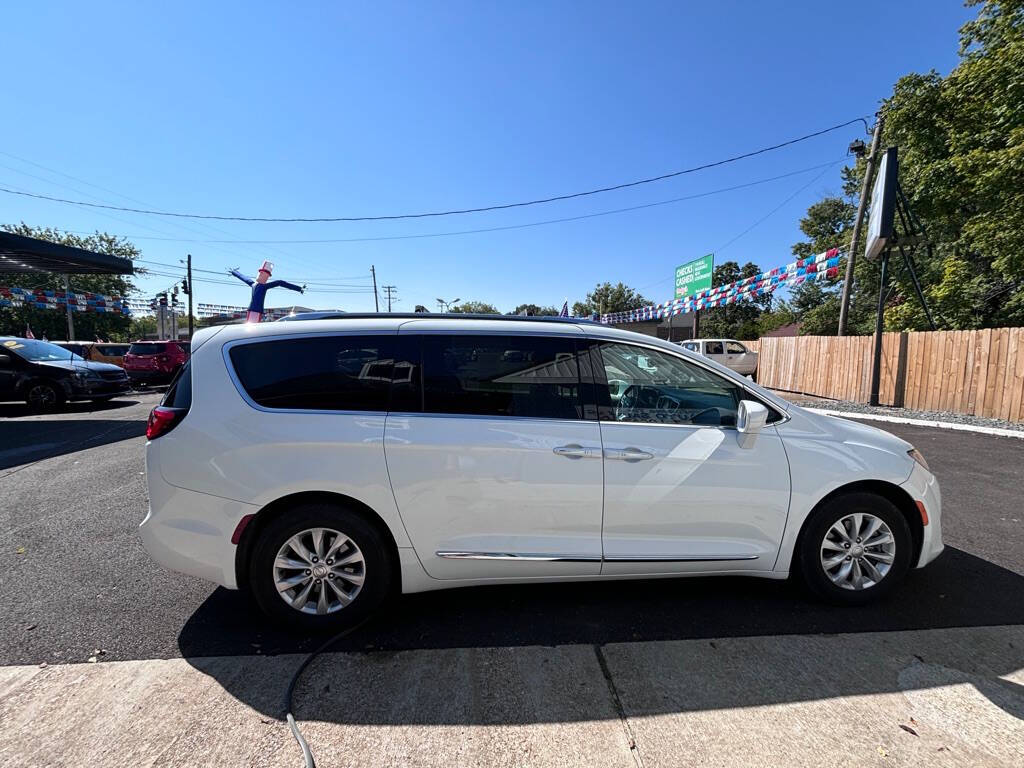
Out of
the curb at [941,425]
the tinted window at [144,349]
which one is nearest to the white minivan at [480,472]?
the curb at [941,425]

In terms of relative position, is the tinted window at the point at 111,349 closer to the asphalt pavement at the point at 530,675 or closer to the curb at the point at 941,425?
the asphalt pavement at the point at 530,675

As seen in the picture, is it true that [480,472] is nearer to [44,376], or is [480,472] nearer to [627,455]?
[627,455]

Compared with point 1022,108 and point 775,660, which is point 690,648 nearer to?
point 775,660

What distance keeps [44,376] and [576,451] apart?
1300 cm

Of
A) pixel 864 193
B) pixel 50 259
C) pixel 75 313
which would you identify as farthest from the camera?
Result: pixel 75 313

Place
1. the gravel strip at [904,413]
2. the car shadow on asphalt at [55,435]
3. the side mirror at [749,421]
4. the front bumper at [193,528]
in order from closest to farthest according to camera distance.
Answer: the front bumper at [193,528] → the side mirror at [749,421] → the car shadow on asphalt at [55,435] → the gravel strip at [904,413]

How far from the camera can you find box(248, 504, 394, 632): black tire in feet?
8.09

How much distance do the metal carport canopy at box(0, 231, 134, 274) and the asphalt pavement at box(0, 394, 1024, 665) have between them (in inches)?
399

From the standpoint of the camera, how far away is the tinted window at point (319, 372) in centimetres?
254

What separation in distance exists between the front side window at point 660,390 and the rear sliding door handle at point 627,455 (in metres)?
0.19

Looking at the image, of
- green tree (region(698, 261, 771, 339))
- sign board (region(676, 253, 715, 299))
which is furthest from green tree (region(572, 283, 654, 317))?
sign board (region(676, 253, 715, 299))

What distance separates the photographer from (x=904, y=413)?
10.7 meters

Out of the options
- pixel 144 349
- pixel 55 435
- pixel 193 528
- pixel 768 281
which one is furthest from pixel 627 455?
pixel 144 349

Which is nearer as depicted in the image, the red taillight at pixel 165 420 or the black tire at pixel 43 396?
the red taillight at pixel 165 420
